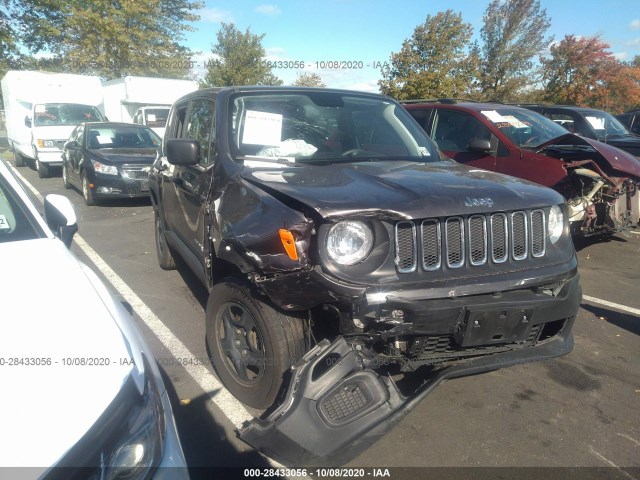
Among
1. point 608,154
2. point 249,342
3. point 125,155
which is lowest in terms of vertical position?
point 249,342

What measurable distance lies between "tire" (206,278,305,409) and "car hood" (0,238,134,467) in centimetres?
91

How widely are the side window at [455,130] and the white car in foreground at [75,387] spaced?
235 inches

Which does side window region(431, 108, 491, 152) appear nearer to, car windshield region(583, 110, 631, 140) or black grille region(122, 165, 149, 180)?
car windshield region(583, 110, 631, 140)

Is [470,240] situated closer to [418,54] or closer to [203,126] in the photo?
[203,126]

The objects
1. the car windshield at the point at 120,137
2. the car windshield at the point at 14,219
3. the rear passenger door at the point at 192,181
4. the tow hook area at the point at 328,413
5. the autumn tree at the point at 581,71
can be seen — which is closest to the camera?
the tow hook area at the point at 328,413

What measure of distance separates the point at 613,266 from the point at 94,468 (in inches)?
265

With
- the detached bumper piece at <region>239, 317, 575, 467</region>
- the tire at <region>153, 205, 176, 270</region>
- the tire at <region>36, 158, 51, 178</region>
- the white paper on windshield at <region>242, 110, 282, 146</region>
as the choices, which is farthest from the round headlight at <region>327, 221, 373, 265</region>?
the tire at <region>36, 158, 51, 178</region>

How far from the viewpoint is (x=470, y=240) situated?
275cm

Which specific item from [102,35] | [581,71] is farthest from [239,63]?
[581,71]

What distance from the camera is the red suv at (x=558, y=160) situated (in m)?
6.28

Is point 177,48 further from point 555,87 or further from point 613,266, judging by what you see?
point 613,266

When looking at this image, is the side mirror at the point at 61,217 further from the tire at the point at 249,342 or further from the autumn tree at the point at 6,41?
the autumn tree at the point at 6,41

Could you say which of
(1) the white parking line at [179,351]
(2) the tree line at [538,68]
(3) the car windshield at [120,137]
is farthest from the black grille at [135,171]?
(2) the tree line at [538,68]

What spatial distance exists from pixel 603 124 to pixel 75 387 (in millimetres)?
11434
